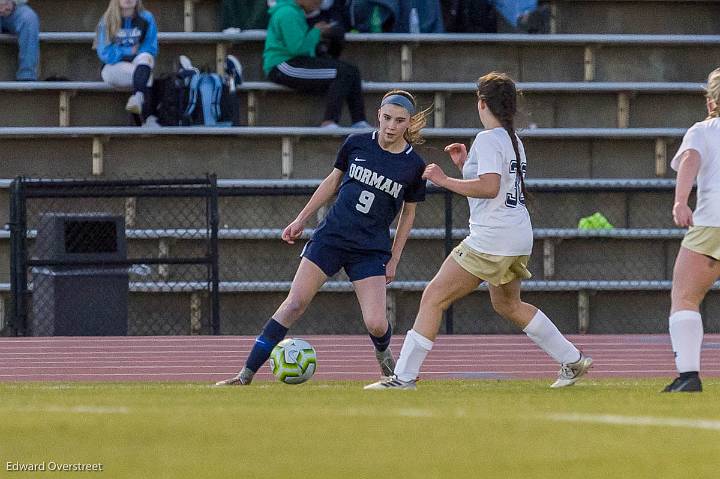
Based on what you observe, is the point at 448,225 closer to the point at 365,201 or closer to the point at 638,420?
the point at 365,201

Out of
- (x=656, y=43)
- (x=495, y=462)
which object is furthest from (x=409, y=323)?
(x=495, y=462)

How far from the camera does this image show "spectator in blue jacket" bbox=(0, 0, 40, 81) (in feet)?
54.1

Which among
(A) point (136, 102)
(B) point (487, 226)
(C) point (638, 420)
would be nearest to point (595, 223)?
(A) point (136, 102)

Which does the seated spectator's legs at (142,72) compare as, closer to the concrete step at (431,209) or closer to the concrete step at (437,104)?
the concrete step at (437,104)

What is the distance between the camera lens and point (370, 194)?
856cm

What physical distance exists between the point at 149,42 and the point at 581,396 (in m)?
10.1

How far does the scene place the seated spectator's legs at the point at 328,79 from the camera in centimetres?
1611

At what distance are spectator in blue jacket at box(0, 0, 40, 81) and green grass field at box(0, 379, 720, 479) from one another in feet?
32.6

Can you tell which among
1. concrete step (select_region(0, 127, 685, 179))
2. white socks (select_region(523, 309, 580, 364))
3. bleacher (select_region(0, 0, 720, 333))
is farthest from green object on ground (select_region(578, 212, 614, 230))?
white socks (select_region(523, 309, 580, 364))

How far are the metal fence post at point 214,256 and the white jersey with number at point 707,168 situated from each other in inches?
306

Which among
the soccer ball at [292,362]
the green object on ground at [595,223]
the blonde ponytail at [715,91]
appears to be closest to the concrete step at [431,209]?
the green object on ground at [595,223]

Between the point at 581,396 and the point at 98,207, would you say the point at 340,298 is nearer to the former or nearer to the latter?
the point at 98,207

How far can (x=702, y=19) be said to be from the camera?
60.1 ft

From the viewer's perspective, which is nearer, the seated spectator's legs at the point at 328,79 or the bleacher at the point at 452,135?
the bleacher at the point at 452,135
